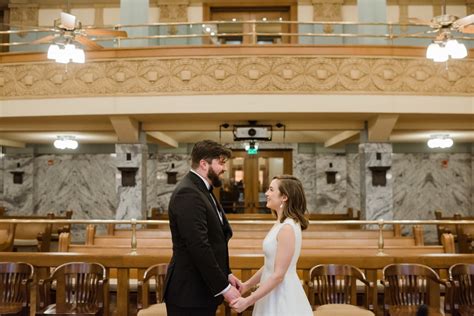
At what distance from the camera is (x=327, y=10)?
42.3ft

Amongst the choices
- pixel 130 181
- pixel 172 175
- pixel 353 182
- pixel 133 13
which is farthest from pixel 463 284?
pixel 172 175

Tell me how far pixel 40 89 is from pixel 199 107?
Result: 3040mm

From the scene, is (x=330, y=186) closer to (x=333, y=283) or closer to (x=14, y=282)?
(x=333, y=283)

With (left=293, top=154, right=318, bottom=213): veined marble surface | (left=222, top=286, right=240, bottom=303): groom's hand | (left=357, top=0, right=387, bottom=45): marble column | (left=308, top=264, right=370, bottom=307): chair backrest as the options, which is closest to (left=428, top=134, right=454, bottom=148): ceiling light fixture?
(left=357, top=0, right=387, bottom=45): marble column

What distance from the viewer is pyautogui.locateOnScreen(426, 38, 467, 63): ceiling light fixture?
598 cm

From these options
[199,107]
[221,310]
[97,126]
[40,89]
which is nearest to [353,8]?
[199,107]

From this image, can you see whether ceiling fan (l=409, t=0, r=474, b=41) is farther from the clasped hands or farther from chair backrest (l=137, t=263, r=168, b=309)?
the clasped hands

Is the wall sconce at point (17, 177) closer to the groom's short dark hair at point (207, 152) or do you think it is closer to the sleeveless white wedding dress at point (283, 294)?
the groom's short dark hair at point (207, 152)

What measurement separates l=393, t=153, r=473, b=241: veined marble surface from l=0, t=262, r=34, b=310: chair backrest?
11708 millimetres

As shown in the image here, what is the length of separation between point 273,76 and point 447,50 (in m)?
3.25

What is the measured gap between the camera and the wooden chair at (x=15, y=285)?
14.8 ft

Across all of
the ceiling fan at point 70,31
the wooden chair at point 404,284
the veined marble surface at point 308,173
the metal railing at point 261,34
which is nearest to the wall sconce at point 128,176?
the metal railing at point 261,34

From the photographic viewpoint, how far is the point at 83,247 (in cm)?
759

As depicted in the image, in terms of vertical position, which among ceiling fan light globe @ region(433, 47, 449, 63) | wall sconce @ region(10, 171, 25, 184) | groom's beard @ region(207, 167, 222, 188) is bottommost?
groom's beard @ region(207, 167, 222, 188)
